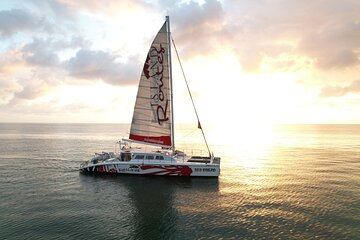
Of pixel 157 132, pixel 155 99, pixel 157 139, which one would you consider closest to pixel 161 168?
pixel 157 139

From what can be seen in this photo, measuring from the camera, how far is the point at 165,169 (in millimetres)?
44125

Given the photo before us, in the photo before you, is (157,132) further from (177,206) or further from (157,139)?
(177,206)

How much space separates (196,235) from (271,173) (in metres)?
32.8

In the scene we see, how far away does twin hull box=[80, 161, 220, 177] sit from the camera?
43625 mm

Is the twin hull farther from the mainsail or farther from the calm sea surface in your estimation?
the mainsail

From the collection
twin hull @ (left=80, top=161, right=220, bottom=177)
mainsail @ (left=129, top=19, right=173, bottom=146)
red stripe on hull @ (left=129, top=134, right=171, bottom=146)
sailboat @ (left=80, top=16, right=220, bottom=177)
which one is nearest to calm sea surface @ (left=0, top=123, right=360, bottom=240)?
twin hull @ (left=80, top=161, right=220, bottom=177)

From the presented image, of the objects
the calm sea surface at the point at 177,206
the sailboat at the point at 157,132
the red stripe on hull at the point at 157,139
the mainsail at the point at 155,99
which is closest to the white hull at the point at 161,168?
the sailboat at the point at 157,132

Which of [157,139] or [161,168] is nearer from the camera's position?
[161,168]

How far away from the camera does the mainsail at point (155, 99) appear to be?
4469cm

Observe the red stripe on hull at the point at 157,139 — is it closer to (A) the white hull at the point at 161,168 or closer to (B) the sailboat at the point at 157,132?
(B) the sailboat at the point at 157,132

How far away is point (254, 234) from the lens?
25.4 m

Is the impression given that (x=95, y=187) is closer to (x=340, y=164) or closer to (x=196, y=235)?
(x=196, y=235)

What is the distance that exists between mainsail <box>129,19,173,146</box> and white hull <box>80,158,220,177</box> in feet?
12.9

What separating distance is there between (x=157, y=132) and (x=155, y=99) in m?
5.06
